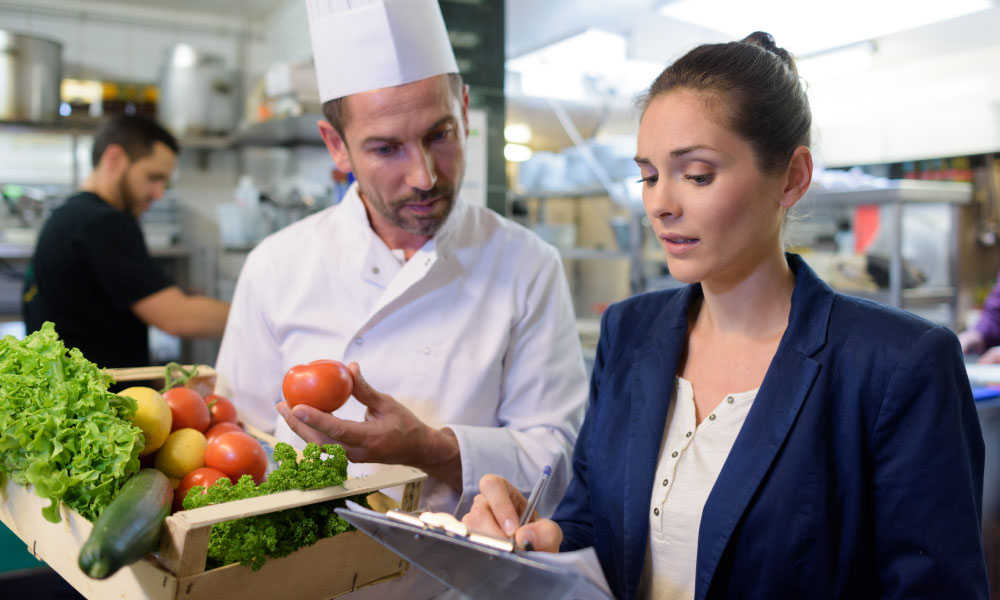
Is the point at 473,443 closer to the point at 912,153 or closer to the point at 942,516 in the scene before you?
the point at 942,516

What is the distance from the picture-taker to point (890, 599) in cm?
107

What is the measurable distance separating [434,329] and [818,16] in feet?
11.8

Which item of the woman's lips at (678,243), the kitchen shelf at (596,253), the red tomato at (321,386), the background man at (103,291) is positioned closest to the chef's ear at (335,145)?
the red tomato at (321,386)

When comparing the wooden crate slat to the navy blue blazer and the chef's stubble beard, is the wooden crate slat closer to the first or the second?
the navy blue blazer

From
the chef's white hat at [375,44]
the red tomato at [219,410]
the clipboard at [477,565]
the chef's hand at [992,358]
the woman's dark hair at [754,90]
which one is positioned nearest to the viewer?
the clipboard at [477,565]

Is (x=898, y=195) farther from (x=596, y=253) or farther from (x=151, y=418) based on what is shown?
(x=151, y=418)

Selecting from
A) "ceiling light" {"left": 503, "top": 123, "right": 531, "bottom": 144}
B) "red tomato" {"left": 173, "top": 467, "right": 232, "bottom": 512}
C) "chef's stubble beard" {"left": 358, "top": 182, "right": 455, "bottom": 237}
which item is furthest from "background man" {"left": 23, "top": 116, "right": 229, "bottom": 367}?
"ceiling light" {"left": 503, "top": 123, "right": 531, "bottom": 144}

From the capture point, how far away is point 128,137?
3094 mm

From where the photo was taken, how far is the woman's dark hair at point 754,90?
1.17 metres

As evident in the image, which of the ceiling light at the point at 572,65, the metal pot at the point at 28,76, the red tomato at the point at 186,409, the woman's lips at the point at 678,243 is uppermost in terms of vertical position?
the ceiling light at the point at 572,65

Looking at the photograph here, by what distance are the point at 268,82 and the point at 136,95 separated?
1981 millimetres

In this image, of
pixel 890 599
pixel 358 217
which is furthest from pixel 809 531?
pixel 358 217

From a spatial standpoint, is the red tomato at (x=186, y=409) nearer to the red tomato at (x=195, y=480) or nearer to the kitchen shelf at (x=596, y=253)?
the red tomato at (x=195, y=480)

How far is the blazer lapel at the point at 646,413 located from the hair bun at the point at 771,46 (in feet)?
1.38
